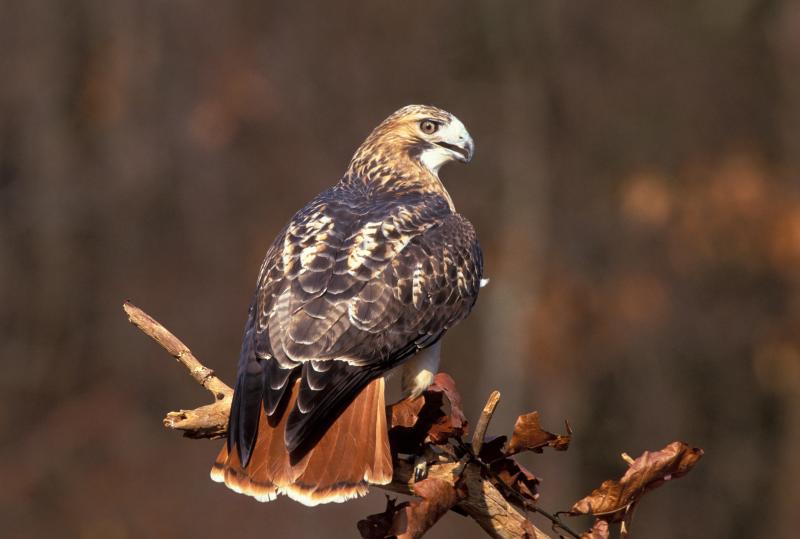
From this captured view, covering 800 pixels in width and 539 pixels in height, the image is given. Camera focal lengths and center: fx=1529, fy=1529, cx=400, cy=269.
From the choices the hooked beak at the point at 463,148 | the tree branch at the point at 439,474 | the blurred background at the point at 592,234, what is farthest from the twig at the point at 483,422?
the blurred background at the point at 592,234

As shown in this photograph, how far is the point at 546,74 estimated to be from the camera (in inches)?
544

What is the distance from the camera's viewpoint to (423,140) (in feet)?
19.6

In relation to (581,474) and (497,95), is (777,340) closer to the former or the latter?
(581,474)

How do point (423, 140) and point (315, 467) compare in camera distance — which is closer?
point (315, 467)

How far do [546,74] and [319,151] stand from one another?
2.26 metres

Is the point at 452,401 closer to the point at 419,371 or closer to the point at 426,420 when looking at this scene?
the point at 426,420

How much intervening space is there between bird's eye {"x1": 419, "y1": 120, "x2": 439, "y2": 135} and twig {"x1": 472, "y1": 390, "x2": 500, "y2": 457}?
6.75 ft

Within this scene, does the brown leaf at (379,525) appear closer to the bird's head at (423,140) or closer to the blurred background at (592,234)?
the bird's head at (423,140)

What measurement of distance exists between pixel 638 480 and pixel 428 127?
227cm

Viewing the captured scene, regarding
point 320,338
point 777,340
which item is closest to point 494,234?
point 777,340

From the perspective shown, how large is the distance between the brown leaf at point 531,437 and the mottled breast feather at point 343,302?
65 cm

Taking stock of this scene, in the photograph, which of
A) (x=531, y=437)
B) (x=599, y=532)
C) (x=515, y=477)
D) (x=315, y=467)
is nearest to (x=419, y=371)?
(x=315, y=467)

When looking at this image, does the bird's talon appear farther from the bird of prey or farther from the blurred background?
the blurred background

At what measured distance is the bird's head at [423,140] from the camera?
5.89 meters
